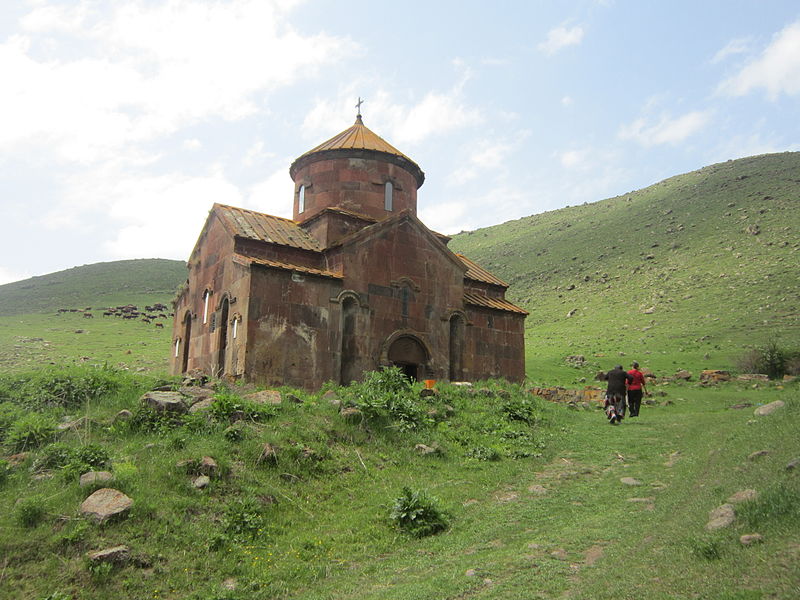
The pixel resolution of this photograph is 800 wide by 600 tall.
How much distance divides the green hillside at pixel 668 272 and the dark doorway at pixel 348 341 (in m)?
9.93

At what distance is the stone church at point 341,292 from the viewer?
44.0ft

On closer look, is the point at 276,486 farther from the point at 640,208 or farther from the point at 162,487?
the point at 640,208

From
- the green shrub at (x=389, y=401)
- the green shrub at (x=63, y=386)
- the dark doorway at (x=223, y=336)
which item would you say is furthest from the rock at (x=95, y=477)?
the dark doorway at (x=223, y=336)

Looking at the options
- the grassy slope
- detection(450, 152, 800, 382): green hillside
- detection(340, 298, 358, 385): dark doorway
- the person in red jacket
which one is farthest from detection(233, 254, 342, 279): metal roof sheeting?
detection(450, 152, 800, 382): green hillside

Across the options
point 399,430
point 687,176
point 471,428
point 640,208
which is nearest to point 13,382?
point 399,430

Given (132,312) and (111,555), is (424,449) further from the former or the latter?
(132,312)

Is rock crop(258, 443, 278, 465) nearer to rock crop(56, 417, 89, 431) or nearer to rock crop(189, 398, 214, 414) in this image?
rock crop(189, 398, 214, 414)

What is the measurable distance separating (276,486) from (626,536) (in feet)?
12.8

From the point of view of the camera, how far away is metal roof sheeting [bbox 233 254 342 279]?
13.4 metres

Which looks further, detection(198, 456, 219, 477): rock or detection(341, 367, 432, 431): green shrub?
detection(341, 367, 432, 431): green shrub

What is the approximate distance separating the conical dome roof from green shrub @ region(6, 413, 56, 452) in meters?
10.8

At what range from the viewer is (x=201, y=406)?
8.95m

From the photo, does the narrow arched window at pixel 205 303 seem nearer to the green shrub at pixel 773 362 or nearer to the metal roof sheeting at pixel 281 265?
the metal roof sheeting at pixel 281 265

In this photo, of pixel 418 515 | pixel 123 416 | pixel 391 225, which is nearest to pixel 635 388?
pixel 391 225
